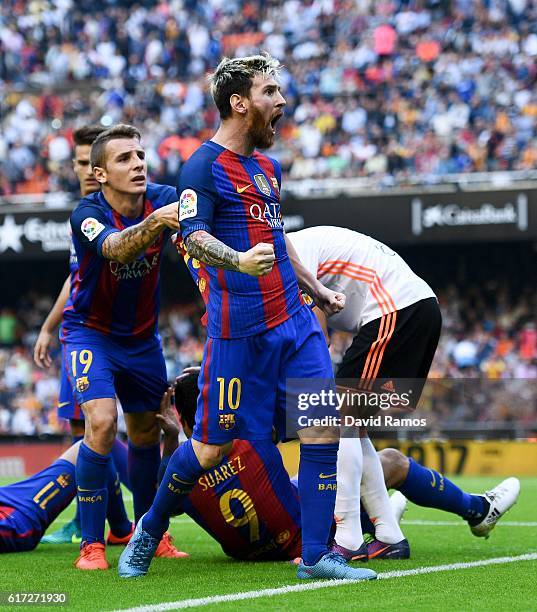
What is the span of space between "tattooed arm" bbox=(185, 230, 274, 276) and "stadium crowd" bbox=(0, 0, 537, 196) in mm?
14340

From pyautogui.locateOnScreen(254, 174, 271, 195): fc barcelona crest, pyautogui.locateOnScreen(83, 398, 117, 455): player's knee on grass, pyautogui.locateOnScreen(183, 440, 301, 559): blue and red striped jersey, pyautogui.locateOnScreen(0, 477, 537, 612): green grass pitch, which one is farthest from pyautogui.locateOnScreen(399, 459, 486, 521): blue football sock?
pyautogui.locateOnScreen(254, 174, 271, 195): fc barcelona crest

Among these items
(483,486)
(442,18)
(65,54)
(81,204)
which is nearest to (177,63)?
(65,54)

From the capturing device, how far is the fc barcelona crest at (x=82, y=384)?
5.88 m

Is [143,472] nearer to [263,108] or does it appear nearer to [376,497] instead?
[376,497]

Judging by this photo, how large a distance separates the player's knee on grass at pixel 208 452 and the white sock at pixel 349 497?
0.80 m

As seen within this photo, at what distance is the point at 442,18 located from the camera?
21281 mm

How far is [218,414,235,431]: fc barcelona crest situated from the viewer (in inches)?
198

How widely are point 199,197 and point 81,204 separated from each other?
125cm

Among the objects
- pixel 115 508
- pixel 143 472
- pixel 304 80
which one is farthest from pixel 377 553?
pixel 304 80

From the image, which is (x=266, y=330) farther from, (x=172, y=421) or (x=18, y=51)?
(x=18, y=51)

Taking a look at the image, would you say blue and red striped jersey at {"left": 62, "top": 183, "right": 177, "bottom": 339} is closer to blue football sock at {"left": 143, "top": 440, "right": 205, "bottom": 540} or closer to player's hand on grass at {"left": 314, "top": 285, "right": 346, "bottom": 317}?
player's hand on grass at {"left": 314, "top": 285, "right": 346, "bottom": 317}

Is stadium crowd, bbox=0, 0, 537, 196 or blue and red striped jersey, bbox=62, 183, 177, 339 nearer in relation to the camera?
blue and red striped jersey, bbox=62, 183, 177, 339

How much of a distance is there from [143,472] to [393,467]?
1377mm

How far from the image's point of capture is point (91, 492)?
5832 millimetres
